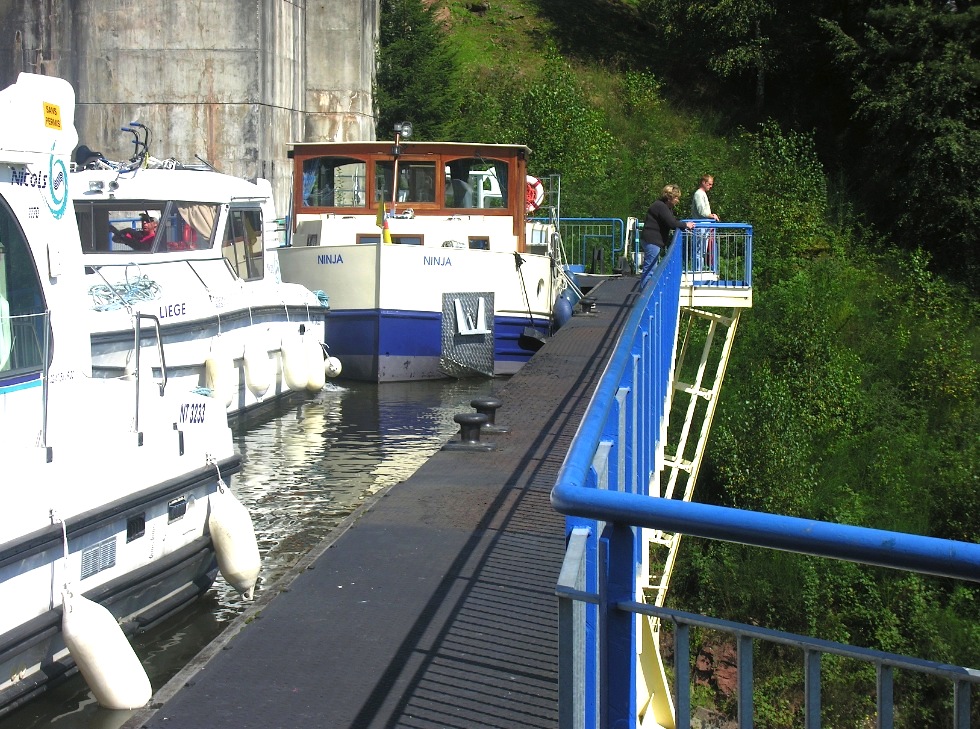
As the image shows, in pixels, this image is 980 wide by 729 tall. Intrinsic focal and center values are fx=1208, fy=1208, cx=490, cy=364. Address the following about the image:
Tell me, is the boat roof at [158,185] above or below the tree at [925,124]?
below

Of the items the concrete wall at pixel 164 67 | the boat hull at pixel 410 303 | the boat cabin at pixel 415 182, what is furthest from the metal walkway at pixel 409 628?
the concrete wall at pixel 164 67

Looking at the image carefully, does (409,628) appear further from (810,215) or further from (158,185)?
(810,215)

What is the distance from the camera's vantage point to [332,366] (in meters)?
16.5

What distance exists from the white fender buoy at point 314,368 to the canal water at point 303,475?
0.33 metres

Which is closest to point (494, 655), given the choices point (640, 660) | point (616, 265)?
point (640, 660)

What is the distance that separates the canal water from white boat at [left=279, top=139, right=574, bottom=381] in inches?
23.7

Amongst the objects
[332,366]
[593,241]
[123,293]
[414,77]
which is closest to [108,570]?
[123,293]

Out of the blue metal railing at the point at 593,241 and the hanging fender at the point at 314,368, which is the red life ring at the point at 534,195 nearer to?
the blue metal railing at the point at 593,241

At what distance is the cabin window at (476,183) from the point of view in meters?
18.7

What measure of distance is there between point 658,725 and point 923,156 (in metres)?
24.6

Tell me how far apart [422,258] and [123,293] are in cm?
551

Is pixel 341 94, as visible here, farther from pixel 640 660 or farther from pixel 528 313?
pixel 640 660

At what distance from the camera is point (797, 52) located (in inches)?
1358

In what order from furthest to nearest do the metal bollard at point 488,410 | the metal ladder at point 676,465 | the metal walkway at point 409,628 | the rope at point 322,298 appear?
the rope at point 322,298, the metal bollard at point 488,410, the metal ladder at point 676,465, the metal walkway at point 409,628
